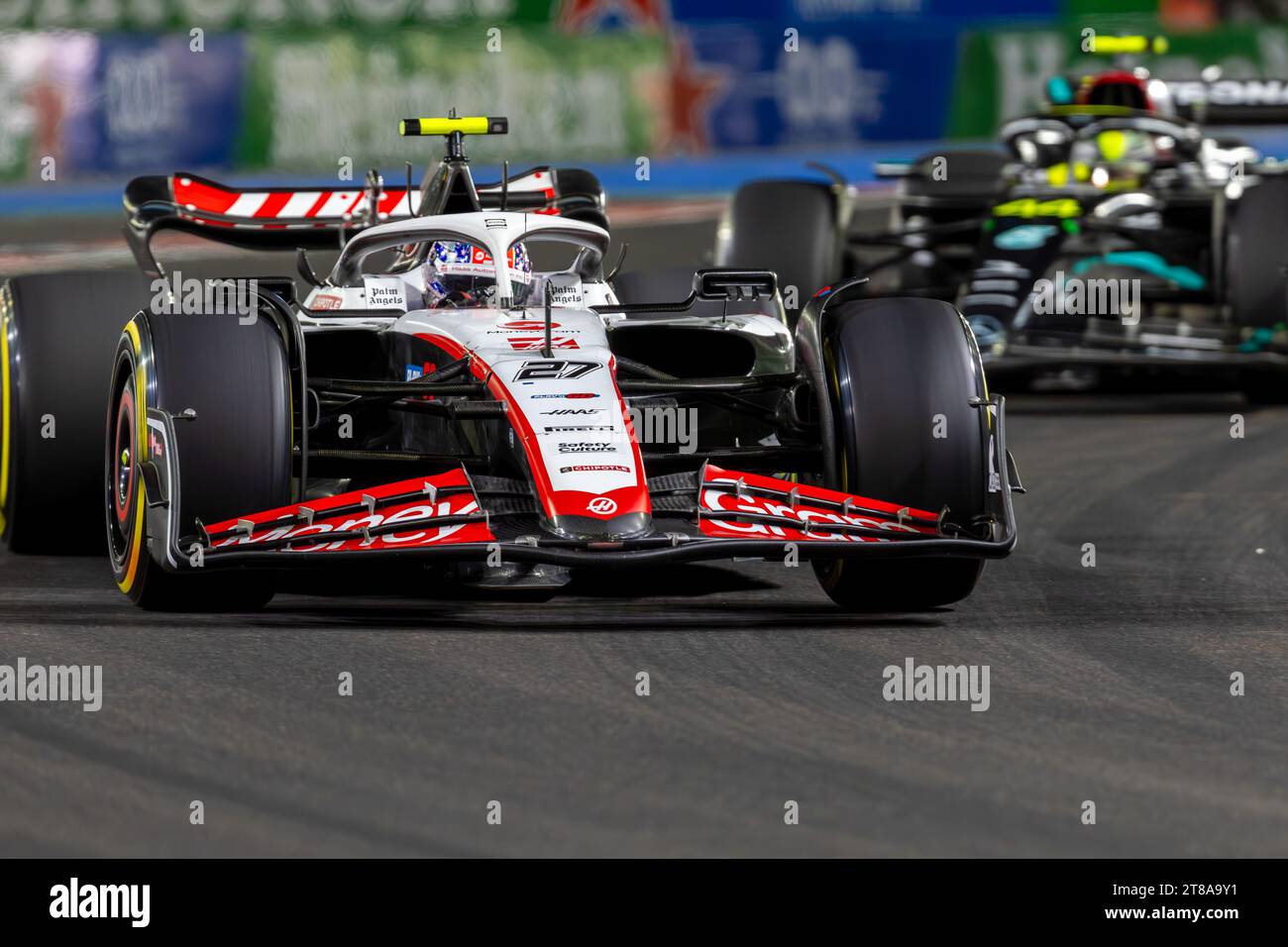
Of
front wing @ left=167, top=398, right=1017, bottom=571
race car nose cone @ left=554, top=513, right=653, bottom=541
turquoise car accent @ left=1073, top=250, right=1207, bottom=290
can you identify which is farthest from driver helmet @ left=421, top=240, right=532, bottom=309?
turquoise car accent @ left=1073, top=250, right=1207, bottom=290

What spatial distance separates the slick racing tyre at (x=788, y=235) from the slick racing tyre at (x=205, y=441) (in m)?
7.50

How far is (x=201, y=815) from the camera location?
17.1 feet

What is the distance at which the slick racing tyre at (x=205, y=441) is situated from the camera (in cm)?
744

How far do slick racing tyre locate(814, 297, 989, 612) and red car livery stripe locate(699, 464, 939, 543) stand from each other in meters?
0.15

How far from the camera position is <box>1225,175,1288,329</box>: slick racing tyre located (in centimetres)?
1417

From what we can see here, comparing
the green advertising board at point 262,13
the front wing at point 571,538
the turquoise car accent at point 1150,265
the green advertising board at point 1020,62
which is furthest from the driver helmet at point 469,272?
the green advertising board at point 1020,62

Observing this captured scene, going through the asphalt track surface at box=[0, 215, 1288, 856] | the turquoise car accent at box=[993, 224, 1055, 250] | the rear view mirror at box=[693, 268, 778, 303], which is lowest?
the asphalt track surface at box=[0, 215, 1288, 856]

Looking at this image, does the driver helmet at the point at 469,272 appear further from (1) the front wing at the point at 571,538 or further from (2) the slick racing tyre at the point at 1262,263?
(2) the slick racing tyre at the point at 1262,263

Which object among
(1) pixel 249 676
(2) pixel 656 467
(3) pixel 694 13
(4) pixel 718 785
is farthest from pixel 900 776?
(3) pixel 694 13

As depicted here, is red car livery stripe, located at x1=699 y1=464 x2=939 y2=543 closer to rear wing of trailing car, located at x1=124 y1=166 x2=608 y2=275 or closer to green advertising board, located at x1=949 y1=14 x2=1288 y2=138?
rear wing of trailing car, located at x1=124 y1=166 x2=608 y2=275

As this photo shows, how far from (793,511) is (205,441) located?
1846mm

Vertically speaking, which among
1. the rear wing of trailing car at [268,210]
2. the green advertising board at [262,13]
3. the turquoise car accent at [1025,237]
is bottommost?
the turquoise car accent at [1025,237]

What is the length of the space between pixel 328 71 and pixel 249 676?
67.7 feet
